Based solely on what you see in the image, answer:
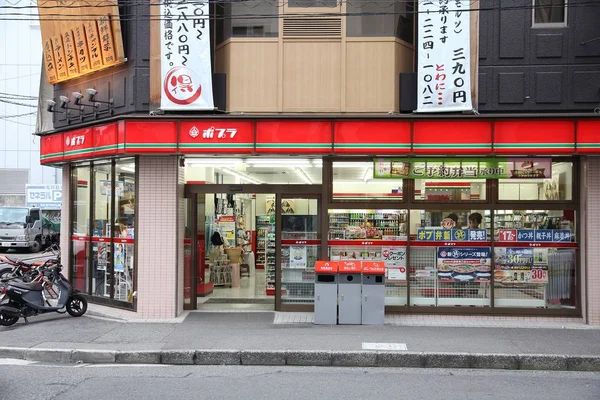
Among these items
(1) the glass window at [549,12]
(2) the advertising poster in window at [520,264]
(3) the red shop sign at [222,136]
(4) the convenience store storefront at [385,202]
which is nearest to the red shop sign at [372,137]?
(4) the convenience store storefront at [385,202]

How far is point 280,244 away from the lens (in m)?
11.7

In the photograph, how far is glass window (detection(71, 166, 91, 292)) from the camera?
1287 cm

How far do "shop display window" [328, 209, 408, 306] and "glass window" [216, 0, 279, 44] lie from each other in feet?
12.3

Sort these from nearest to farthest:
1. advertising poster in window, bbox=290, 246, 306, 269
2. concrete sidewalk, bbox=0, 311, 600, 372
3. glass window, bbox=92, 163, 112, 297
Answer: concrete sidewalk, bbox=0, 311, 600, 372, advertising poster in window, bbox=290, 246, 306, 269, glass window, bbox=92, 163, 112, 297

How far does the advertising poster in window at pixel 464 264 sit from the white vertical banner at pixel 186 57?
5.31 m

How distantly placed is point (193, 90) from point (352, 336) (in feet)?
17.2

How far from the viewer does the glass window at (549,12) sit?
1081 cm

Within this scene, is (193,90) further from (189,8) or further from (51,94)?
(51,94)

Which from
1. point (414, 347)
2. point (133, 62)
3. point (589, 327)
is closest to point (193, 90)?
point (133, 62)

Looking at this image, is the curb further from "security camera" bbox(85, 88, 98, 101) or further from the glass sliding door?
"security camera" bbox(85, 88, 98, 101)

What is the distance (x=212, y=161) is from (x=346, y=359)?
17.3ft

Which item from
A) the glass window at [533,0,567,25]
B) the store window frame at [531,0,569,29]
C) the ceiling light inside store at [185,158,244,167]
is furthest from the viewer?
the ceiling light inside store at [185,158,244,167]

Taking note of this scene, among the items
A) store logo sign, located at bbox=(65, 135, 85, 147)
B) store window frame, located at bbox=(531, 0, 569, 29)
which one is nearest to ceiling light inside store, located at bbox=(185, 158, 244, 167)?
store logo sign, located at bbox=(65, 135, 85, 147)

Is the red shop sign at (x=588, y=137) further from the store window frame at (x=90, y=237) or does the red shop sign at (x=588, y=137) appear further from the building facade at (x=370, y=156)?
the store window frame at (x=90, y=237)
